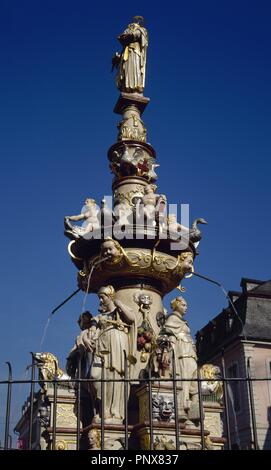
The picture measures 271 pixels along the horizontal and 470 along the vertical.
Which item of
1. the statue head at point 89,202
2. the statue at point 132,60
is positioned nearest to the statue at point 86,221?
the statue head at point 89,202

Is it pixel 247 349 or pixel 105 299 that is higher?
pixel 247 349

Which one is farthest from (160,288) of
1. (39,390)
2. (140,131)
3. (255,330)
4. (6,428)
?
(255,330)

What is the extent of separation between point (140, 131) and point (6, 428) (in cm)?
877

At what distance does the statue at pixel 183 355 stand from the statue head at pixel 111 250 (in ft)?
4.59

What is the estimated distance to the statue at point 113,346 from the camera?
931 cm

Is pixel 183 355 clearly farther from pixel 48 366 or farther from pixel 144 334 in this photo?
pixel 48 366

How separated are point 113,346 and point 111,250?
1.80 metres

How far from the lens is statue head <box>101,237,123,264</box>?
10461 mm

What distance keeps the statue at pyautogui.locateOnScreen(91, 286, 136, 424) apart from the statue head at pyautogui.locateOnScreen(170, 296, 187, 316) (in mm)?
916

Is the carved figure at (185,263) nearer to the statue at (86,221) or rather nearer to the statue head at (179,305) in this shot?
the statue head at (179,305)

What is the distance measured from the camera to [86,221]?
11234 mm

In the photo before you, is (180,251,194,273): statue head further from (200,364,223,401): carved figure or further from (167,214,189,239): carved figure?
(200,364,223,401): carved figure

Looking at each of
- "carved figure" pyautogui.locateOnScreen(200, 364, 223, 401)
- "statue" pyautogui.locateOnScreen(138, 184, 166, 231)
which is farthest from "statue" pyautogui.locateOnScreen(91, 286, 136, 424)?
"statue" pyautogui.locateOnScreen(138, 184, 166, 231)

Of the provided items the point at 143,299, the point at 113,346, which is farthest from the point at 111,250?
the point at 113,346
